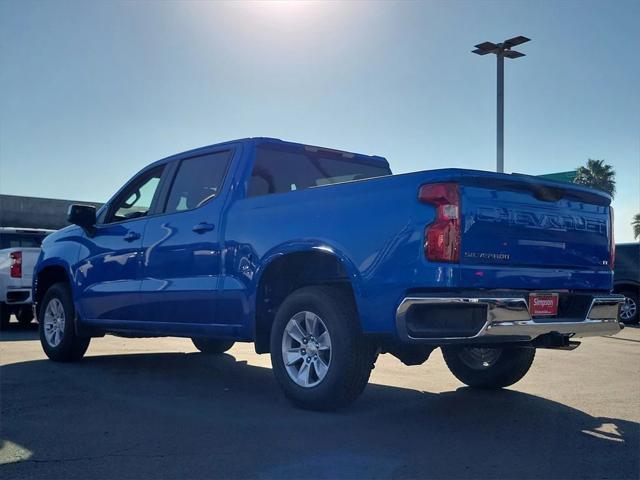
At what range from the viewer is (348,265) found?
473 cm

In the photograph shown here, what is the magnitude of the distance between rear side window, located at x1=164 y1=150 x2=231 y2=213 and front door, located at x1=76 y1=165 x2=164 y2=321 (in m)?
0.33

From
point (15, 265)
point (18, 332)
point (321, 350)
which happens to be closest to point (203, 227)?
point (321, 350)

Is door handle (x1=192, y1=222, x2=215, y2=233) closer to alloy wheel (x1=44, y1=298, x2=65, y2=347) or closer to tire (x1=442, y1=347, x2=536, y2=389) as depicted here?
tire (x1=442, y1=347, x2=536, y2=389)

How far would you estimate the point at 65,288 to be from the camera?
778cm

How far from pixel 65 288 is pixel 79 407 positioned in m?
2.86

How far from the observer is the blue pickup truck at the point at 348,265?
14.4 feet

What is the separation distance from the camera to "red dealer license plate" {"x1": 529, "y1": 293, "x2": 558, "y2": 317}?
4.64 meters

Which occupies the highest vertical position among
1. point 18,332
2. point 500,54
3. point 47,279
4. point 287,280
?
point 500,54

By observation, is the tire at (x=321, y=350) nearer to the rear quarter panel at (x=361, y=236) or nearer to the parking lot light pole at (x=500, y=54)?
the rear quarter panel at (x=361, y=236)

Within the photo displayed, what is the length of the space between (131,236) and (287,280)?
2002 mm

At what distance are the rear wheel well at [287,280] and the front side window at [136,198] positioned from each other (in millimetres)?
2025

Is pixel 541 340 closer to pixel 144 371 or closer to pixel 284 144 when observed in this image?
pixel 284 144

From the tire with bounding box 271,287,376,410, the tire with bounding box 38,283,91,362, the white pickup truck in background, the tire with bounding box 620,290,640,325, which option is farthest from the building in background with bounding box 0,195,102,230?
the tire with bounding box 271,287,376,410

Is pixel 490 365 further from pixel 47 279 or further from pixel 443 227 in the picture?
pixel 47 279
